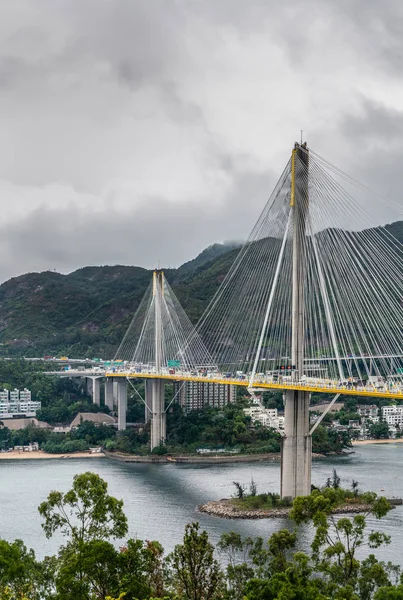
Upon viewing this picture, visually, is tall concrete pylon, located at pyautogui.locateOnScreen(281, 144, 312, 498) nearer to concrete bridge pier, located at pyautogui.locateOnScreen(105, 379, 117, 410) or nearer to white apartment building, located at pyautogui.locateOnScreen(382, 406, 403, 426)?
white apartment building, located at pyautogui.locateOnScreen(382, 406, 403, 426)

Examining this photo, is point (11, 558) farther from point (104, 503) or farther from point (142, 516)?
point (142, 516)

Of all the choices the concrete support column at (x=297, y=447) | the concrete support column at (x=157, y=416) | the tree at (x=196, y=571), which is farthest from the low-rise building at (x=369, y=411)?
the tree at (x=196, y=571)

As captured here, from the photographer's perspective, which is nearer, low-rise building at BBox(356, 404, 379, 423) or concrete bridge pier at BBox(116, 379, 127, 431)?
concrete bridge pier at BBox(116, 379, 127, 431)

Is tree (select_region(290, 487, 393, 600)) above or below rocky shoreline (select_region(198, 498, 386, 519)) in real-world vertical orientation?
above

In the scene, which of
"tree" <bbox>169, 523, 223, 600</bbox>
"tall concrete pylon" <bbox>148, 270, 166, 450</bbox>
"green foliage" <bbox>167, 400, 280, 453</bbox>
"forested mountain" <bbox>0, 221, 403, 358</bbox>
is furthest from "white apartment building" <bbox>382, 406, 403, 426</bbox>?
"tree" <bbox>169, 523, 223, 600</bbox>

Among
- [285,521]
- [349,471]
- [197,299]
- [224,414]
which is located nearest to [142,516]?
[285,521]

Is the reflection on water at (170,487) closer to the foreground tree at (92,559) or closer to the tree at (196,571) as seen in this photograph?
the tree at (196,571)
